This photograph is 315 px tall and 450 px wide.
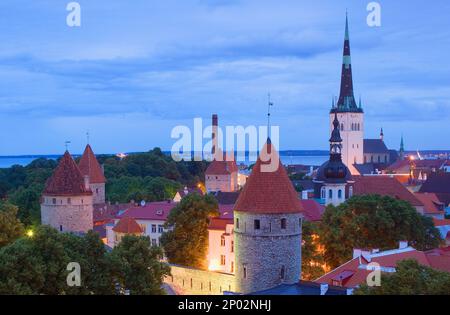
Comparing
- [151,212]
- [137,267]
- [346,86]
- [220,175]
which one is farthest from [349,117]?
[137,267]

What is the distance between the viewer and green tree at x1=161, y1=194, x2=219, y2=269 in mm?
35625

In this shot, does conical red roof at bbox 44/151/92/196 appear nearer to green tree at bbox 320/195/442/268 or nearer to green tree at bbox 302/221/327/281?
green tree at bbox 302/221/327/281

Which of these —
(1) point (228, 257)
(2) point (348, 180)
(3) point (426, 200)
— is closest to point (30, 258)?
(1) point (228, 257)

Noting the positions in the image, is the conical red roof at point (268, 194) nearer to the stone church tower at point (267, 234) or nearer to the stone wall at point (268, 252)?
the stone church tower at point (267, 234)

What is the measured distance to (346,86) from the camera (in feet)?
318

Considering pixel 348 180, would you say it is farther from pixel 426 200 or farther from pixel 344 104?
pixel 344 104

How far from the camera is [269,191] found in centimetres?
2514

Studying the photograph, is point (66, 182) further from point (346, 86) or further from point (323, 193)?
point (346, 86)

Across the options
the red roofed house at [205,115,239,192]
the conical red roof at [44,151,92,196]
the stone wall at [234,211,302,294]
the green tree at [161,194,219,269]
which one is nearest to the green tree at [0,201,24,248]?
the green tree at [161,194,219,269]

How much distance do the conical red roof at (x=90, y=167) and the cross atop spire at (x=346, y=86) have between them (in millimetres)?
51496

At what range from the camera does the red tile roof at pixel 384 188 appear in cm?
4956

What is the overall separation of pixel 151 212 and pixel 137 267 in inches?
847
